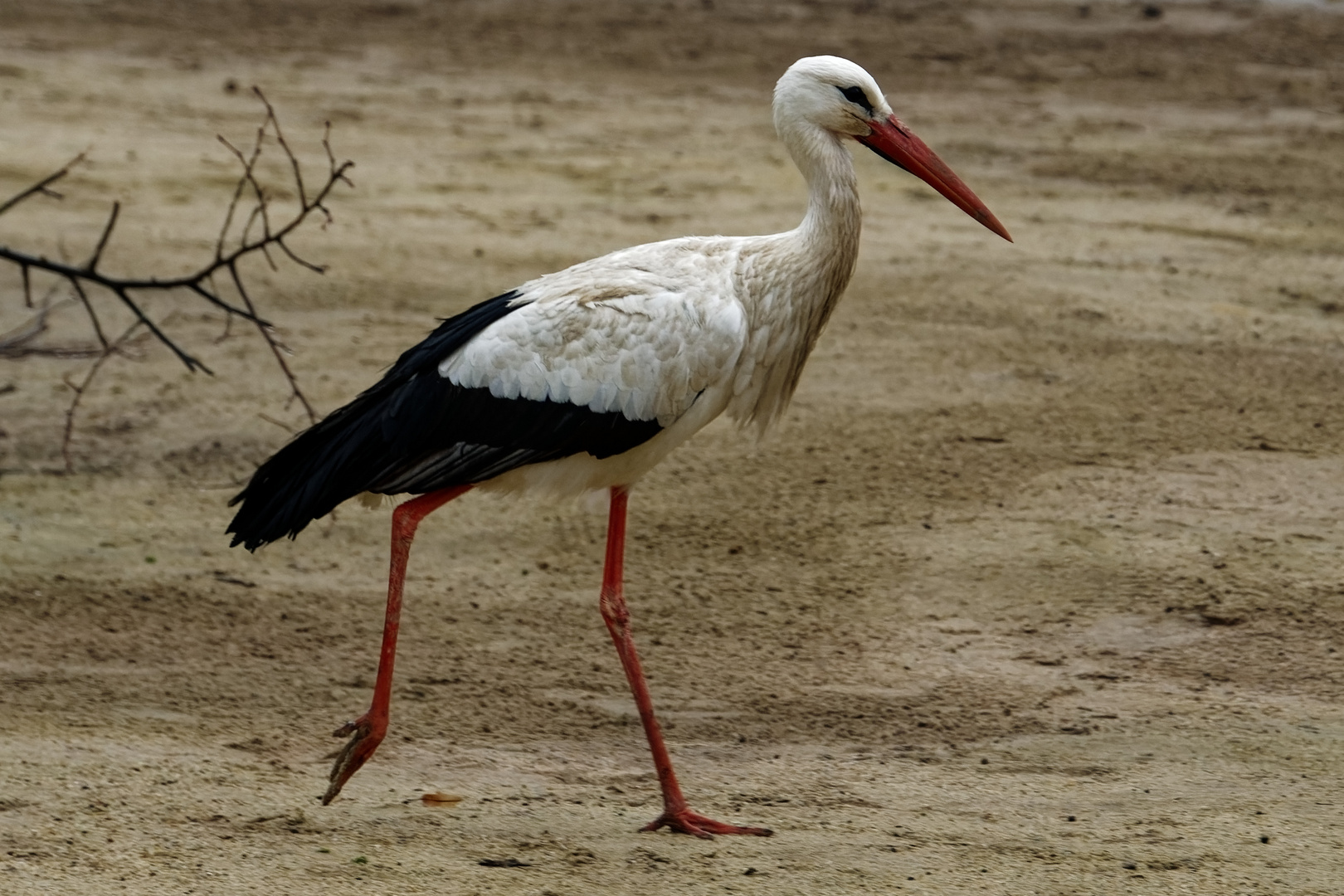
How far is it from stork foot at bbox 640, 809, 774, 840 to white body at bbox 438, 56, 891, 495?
3.08 feet

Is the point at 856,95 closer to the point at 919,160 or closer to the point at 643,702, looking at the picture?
the point at 919,160

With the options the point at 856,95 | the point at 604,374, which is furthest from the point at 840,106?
the point at 604,374

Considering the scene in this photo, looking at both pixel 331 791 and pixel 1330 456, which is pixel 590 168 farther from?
pixel 331 791

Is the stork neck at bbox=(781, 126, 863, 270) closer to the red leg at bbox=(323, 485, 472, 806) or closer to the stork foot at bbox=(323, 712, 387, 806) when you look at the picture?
Answer: the red leg at bbox=(323, 485, 472, 806)

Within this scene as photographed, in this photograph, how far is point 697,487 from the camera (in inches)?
259

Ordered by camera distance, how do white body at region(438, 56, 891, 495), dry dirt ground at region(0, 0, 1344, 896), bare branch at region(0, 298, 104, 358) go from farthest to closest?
bare branch at region(0, 298, 104, 358) → white body at region(438, 56, 891, 495) → dry dirt ground at region(0, 0, 1344, 896)

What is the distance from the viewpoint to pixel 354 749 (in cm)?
429

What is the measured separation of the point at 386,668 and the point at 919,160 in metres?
1.98

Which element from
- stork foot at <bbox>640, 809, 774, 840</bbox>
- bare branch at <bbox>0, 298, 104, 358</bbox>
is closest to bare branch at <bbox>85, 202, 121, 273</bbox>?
bare branch at <bbox>0, 298, 104, 358</bbox>

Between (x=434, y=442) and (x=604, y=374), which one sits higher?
(x=604, y=374)

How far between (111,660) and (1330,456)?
4418mm

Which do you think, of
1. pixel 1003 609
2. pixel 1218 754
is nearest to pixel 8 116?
pixel 1003 609

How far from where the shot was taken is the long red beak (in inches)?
190

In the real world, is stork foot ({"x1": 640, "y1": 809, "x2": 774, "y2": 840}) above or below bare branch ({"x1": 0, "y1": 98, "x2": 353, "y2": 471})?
below
